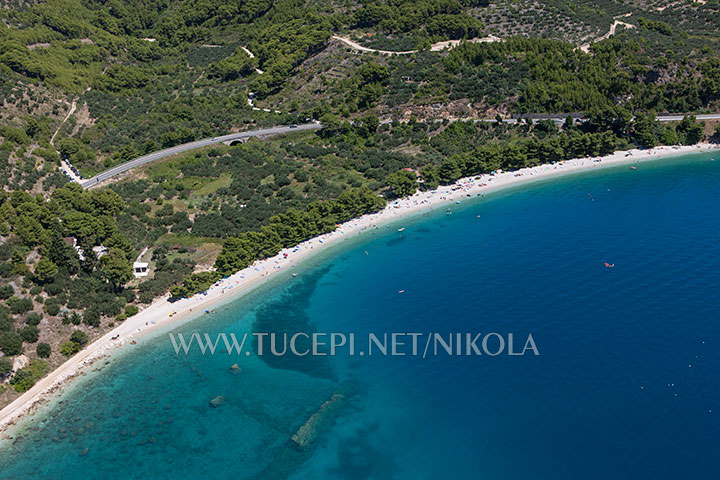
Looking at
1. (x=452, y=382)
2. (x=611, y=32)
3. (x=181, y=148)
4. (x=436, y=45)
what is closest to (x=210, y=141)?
(x=181, y=148)

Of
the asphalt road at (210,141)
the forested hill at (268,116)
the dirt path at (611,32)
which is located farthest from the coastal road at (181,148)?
the dirt path at (611,32)

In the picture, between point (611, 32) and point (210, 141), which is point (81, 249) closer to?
point (210, 141)

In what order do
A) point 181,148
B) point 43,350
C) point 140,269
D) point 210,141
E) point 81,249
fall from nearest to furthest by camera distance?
1. point 43,350
2. point 81,249
3. point 140,269
4. point 181,148
5. point 210,141

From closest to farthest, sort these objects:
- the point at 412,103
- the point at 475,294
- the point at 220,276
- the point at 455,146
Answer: the point at 475,294
the point at 220,276
the point at 455,146
the point at 412,103

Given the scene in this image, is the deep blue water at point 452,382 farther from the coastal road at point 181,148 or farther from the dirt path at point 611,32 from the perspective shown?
the dirt path at point 611,32

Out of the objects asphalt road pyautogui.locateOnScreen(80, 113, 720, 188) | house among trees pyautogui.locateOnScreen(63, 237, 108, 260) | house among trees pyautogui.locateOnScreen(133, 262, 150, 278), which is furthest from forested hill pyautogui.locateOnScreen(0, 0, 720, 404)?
asphalt road pyautogui.locateOnScreen(80, 113, 720, 188)

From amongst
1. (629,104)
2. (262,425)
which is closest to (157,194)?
(262,425)

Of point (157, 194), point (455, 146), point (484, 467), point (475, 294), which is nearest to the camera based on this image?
point (484, 467)

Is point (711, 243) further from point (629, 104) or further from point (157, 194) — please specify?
point (157, 194)
